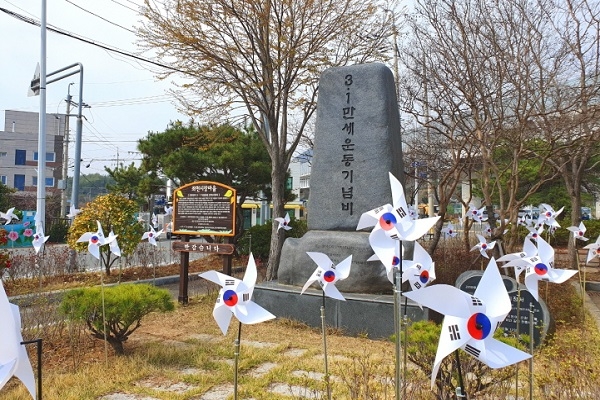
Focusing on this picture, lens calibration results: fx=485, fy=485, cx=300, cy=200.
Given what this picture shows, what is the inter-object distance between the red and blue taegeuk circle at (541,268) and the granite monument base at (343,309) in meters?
2.15

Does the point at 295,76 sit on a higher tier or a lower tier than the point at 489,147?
higher

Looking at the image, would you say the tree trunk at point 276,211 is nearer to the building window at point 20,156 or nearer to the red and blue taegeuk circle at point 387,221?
the red and blue taegeuk circle at point 387,221

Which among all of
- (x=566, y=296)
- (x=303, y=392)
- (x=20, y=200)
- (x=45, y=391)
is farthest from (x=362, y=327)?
(x=20, y=200)

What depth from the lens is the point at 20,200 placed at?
30.6 m

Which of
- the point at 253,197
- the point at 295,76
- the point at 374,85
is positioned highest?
the point at 295,76

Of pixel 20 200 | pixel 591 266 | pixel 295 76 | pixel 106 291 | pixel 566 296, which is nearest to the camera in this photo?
pixel 106 291

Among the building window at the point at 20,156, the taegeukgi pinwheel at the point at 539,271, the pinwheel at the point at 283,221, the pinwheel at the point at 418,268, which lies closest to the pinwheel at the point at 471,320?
the pinwheel at the point at 418,268

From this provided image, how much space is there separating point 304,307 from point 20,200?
98.2ft

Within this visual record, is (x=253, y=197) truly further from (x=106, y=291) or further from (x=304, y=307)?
(x=106, y=291)

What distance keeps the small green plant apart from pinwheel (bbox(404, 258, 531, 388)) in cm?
377

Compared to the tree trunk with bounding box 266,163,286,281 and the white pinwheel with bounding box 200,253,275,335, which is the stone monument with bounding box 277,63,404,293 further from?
the white pinwheel with bounding box 200,253,275,335

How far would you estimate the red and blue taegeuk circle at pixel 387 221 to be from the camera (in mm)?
2844

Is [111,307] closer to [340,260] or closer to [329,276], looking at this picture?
[329,276]

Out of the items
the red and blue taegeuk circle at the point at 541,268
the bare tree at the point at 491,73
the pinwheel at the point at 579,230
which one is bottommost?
the red and blue taegeuk circle at the point at 541,268
